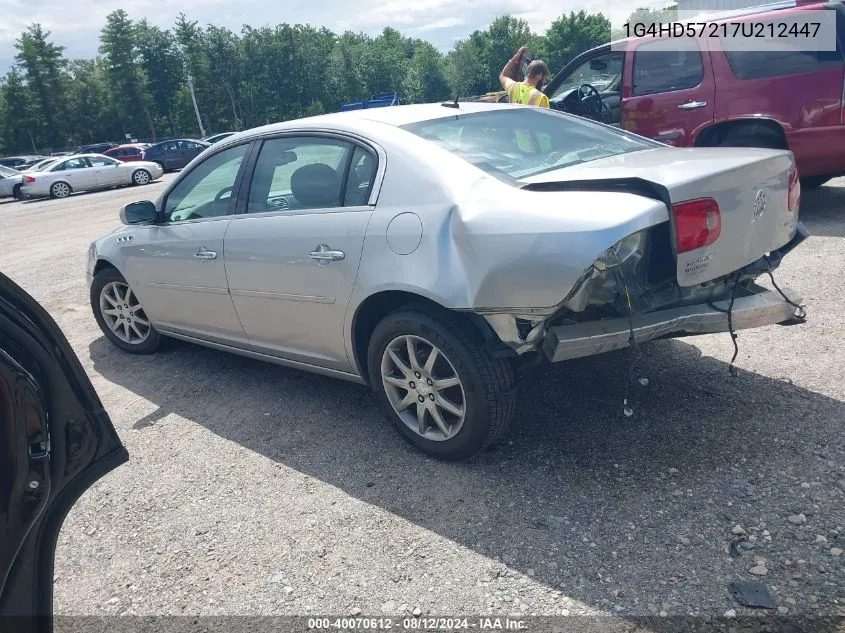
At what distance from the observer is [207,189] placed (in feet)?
14.3

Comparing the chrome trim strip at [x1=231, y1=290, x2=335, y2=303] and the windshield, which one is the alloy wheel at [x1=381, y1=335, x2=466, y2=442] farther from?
the windshield

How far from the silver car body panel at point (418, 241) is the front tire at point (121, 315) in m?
0.83

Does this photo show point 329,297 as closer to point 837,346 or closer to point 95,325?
point 837,346

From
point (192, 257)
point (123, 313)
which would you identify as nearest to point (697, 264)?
point (192, 257)

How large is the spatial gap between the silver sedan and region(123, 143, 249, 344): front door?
0.02 meters

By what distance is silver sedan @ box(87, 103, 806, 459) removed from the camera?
2721 mm

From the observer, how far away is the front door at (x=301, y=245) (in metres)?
3.38

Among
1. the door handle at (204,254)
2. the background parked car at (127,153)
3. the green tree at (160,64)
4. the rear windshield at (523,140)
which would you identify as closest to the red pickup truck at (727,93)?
the rear windshield at (523,140)

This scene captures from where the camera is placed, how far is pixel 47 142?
64.4 metres

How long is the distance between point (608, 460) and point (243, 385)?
247cm

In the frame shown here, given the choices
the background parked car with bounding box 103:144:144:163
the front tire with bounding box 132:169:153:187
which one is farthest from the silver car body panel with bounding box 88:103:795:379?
the background parked car with bounding box 103:144:144:163

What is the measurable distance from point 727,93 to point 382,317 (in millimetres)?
4978

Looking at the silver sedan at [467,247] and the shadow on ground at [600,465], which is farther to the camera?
the silver sedan at [467,247]

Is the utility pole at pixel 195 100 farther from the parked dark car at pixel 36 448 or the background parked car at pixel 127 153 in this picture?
the parked dark car at pixel 36 448
